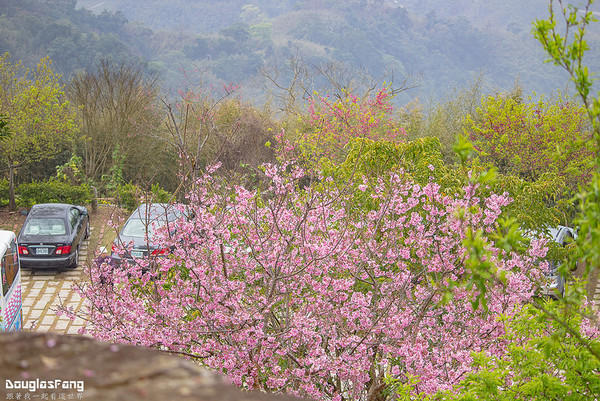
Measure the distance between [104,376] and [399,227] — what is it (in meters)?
4.67

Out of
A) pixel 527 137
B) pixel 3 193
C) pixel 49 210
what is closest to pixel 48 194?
pixel 3 193

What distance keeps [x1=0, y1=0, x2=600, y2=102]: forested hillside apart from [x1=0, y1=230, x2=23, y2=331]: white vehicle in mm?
55395

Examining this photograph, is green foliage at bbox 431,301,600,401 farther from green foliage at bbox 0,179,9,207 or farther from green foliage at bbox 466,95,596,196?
green foliage at bbox 0,179,9,207

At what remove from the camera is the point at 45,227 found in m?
11.6

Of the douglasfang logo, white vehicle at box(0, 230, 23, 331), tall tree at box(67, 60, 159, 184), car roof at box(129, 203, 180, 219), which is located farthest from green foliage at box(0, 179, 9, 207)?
the douglasfang logo

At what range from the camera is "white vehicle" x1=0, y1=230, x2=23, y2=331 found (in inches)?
302

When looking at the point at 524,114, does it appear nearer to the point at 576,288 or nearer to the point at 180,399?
the point at 576,288

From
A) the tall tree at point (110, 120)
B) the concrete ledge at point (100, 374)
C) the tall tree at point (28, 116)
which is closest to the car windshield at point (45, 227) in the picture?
the tall tree at point (28, 116)

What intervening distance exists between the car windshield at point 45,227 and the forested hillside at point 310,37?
52036 mm

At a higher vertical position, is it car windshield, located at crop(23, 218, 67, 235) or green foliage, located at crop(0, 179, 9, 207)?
car windshield, located at crop(23, 218, 67, 235)

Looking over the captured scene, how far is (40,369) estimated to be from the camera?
1.77 metres

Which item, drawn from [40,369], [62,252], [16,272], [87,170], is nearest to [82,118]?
[87,170]

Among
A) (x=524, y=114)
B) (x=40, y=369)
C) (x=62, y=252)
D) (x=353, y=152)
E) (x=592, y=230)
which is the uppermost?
(x=592, y=230)

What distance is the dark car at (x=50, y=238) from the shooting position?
440 inches
